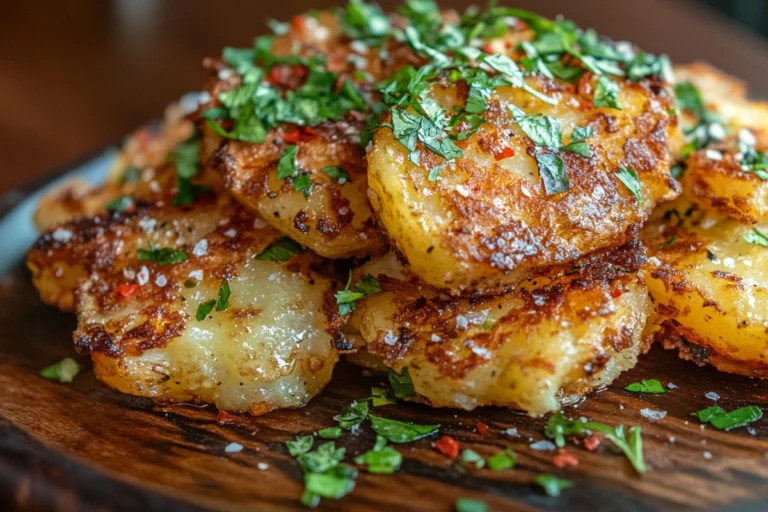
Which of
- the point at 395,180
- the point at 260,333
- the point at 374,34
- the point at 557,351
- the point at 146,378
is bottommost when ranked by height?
the point at 146,378

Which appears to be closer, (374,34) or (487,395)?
(487,395)

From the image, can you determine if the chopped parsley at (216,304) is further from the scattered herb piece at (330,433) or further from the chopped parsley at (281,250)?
the scattered herb piece at (330,433)

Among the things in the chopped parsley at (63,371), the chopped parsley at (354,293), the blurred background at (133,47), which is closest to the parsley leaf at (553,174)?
the chopped parsley at (354,293)

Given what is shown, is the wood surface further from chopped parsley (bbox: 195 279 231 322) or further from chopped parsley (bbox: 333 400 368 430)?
chopped parsley (bbox: 195 279 231 322)

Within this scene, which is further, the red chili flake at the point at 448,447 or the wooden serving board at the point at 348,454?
the red chili flake at the point at 448,447

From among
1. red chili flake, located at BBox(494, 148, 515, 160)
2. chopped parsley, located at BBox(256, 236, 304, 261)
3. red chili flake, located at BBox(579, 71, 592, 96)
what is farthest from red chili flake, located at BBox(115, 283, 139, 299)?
red chili flake, located at BBox(579, 71, 592, 96)

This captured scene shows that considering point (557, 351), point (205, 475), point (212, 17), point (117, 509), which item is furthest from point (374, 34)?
point (212, 17)

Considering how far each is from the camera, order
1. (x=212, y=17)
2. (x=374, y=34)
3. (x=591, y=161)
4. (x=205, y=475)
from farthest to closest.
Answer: (x=212, y=17) → (x=374, y=34) → (x=591, y=161) → (x=205, y=475)

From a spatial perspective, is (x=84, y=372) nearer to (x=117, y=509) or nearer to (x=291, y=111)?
(x=117, y=509)
